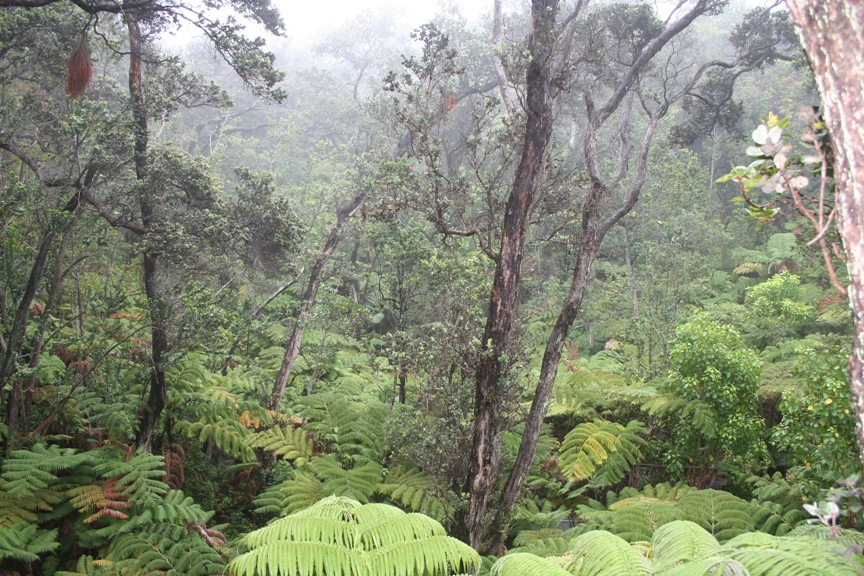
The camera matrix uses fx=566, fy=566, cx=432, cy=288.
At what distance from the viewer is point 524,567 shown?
2477 millimetres

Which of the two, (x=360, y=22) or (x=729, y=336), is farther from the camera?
(x=360, y=22)

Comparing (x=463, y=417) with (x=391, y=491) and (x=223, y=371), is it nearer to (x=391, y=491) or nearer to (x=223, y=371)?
(x=391, y=491)

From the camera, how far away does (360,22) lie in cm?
3941

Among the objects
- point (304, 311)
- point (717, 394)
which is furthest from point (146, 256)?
point (717, 394)

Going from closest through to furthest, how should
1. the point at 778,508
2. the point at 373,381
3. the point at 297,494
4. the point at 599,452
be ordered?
the point at 778,508
the point at 297,494
the point at 599,452
the point at 373,381

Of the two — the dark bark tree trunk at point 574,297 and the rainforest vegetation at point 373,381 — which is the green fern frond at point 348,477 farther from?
the dark bark tree trunk at point 574,297

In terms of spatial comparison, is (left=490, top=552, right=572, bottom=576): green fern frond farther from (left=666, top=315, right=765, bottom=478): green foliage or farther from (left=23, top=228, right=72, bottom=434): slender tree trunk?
(left=23, top=228, right=72, bottom=434): slender tree trunk

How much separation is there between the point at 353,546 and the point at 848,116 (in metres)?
2.56

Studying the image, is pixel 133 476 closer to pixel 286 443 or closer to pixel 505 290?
pixel 286 443

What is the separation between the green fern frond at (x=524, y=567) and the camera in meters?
2.43

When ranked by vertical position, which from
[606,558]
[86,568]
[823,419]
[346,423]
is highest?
[823,419]

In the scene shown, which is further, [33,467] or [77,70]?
[77,70]

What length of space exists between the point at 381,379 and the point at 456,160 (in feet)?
35.7

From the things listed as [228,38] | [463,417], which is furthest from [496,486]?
[228,38]
